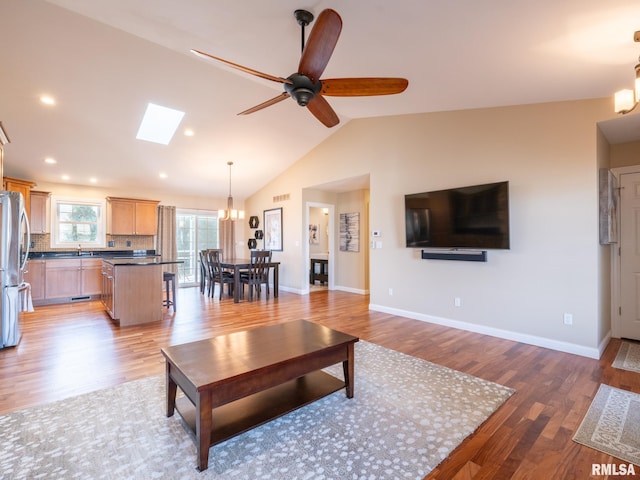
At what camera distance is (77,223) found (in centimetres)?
658

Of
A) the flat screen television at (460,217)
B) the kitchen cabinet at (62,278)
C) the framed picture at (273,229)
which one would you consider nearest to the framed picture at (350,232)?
the framed picture at (273,229)

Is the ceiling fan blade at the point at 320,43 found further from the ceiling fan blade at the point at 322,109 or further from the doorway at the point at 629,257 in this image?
the doorway at the point at 629,257

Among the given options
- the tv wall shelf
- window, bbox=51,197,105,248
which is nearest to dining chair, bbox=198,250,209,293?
window, bbox=51,197,105,248

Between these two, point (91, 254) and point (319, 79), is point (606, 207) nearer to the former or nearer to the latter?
point (319, 79)

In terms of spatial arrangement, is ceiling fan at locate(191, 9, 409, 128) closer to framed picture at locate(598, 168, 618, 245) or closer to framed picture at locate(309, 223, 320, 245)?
framed picture at locate(598, 168, 618, 245)

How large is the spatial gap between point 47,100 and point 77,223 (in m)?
3.32

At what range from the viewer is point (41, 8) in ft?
9.57

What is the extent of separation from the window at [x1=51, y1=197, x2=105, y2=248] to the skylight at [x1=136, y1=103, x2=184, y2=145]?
8.54 feet

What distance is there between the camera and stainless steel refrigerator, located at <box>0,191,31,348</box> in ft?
11.2

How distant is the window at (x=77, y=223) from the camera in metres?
6.35

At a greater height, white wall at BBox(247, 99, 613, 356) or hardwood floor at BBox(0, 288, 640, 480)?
white wall at BBox(247, 99, 613, 356)

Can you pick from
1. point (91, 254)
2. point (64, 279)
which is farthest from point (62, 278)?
point (91, 254)

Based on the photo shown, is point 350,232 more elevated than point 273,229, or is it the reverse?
point 273,229

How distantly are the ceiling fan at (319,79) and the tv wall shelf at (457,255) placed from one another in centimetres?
251
